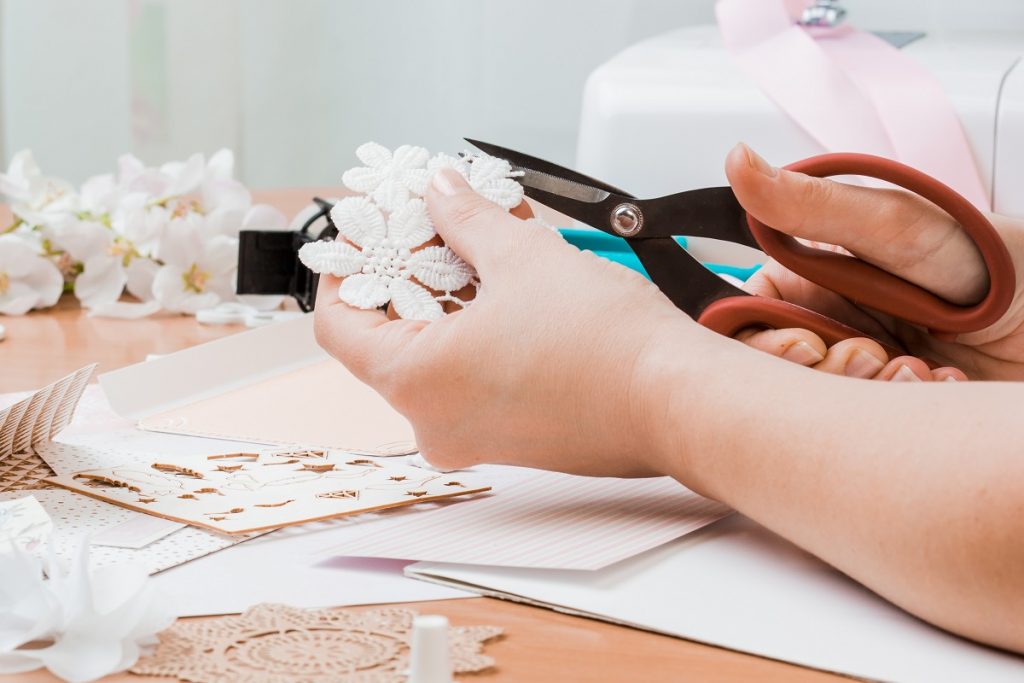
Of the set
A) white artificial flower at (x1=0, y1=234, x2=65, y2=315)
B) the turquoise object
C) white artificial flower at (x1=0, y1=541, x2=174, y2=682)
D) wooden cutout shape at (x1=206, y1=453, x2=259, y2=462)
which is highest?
the turquoise object

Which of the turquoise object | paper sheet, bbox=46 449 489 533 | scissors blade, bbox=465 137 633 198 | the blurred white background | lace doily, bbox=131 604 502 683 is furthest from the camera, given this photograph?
the blurred white background

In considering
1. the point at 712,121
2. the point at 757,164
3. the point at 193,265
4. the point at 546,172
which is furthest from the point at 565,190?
the point at 193,265

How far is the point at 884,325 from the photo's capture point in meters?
0.56

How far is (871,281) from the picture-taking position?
508mm

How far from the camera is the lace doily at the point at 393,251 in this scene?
495 mm

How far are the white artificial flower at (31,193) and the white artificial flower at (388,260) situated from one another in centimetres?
52

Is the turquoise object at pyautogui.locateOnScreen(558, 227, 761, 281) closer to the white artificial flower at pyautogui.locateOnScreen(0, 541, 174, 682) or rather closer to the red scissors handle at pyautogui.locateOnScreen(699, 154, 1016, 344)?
the red scissors handle at pyautogui.locateOnScreen(699, 154, 1016, 344)

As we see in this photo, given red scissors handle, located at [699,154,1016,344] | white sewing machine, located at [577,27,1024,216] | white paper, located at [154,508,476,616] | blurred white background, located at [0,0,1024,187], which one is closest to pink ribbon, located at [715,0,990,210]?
white sewing machine, located at [577,27,1024,216]

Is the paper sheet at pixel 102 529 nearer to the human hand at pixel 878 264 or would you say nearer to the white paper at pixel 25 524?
the white paper at pixel 25 524

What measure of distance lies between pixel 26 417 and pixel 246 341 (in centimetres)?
26

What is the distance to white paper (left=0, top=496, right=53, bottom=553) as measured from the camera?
1.34 ft

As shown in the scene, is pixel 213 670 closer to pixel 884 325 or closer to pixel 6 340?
pixel 884 325

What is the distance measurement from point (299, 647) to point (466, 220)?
0.21m

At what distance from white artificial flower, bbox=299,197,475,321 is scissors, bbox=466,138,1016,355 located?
70 mm
